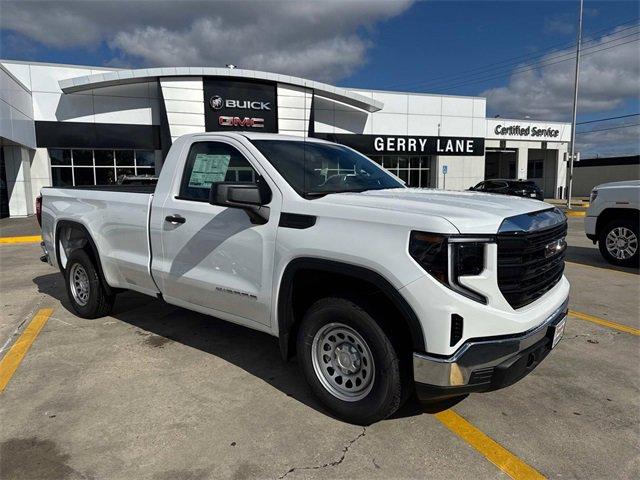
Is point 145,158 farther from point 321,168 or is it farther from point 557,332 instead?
point 557,332

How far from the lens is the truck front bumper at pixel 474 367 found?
2.72 metres

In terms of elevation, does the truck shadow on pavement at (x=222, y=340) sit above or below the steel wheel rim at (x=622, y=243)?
below

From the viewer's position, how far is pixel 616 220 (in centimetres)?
877

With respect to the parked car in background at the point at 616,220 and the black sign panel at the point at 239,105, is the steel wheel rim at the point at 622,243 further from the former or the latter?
the black sign panel at the point at 239,105

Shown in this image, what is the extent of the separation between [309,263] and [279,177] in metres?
0.75

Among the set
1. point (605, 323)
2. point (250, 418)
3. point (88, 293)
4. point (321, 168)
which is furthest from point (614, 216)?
point (88, 293)

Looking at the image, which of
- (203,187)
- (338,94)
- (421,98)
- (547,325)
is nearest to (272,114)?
(338,94)

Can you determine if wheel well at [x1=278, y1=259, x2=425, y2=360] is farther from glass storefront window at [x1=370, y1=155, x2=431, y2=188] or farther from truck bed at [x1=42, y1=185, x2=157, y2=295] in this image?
glass storefront window at [x1=370, y1=155, x2=431, y2=188]

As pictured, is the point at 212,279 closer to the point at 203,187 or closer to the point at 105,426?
the point at 203,187

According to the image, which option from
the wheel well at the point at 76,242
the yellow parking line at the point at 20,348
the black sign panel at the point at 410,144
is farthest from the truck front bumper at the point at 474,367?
the black sign panel at the point at 410,144

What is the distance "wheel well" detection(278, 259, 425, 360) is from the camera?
111 inches

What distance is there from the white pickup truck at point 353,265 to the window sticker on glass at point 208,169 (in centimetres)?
1

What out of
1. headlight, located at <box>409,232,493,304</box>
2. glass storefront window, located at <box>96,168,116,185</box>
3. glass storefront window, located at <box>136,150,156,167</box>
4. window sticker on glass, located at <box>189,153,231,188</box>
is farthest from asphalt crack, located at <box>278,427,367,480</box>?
glass storefront window, located at <box>136,150,156,167</box>

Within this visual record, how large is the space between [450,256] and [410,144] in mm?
28023
